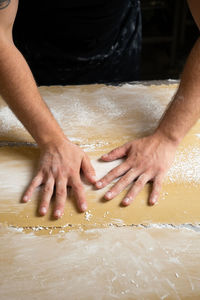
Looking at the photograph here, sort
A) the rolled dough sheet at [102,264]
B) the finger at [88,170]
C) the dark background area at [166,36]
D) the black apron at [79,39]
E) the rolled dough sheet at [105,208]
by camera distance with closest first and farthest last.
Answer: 1. the rolled dough sheet at [102,264]
2. the rolled dough sheet at [105,208]
3. the finger at [88,170]
4. the black apron at [79,39]
5. the dark background area at [166,36]

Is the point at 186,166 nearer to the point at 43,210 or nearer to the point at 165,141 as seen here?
the point at 165,141

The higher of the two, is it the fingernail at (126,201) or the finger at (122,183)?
the finger at (122,183)

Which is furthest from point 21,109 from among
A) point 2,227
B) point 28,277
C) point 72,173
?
point 28,277

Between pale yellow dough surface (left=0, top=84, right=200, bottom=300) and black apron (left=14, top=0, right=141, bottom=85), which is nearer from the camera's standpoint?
pale yellow dough surface (left=0, top=84, right=200, bottom=300)

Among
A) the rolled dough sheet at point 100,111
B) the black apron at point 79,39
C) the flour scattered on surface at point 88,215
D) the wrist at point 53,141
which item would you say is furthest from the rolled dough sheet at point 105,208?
the black apron at point 79,39

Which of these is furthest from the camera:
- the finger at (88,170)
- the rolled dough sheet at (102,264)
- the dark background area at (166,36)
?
the dark background area at (166,36)

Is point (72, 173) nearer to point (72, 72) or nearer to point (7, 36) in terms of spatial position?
point (7, 36)

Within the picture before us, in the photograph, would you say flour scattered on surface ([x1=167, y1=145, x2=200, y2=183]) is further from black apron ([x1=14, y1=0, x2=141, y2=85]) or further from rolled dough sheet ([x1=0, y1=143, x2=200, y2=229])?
black apron ([x1=14, y1=0, x2=141, y2=85])

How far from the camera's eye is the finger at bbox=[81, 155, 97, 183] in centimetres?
106

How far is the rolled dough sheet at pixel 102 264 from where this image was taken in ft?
2.62

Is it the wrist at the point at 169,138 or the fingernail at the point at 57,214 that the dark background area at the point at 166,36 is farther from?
the fingernail at the point at 57,214

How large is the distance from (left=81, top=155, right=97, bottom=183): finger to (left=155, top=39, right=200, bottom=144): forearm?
277mm

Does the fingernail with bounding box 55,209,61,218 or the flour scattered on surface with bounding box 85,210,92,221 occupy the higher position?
the fingernail with bounding box 55,209,61,218

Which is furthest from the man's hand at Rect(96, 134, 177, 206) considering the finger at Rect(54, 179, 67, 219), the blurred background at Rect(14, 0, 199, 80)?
the blurred background at Rect(14, 0, 199, 80)
